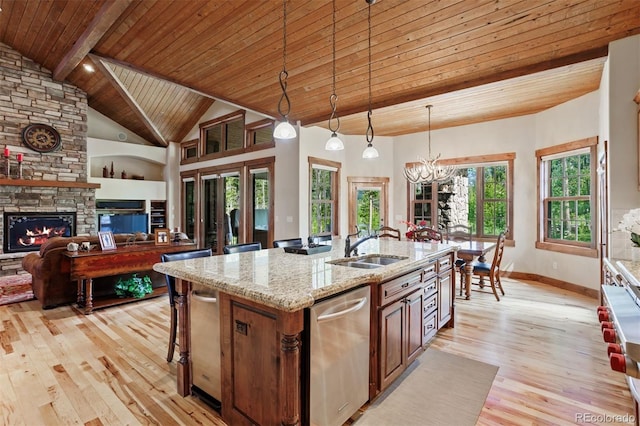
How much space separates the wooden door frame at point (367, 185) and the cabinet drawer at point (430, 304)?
3868mm

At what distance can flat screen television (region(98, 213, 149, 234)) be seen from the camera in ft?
25.4

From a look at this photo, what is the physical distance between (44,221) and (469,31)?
8209 mm

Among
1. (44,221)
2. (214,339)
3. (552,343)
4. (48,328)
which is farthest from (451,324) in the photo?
(44,221)

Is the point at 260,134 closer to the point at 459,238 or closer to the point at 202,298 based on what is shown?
the point at 459,238

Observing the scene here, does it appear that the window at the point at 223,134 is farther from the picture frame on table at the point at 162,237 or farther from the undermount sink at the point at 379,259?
the undermount sink at the point at 379,259

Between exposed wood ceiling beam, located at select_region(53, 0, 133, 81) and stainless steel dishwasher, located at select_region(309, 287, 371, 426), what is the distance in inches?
167

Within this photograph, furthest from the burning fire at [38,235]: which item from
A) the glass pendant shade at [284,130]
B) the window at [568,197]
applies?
the window at [568,197]

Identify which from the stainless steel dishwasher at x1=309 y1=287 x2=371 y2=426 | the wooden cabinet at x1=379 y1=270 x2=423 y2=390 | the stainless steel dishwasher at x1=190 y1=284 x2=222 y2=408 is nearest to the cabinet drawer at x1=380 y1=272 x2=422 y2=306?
the wooden cabinet at x1=379 y1=270 x2=423 y2=390

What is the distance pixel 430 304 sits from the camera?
2.91 meters

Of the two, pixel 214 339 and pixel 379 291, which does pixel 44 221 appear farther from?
pixel 379 291

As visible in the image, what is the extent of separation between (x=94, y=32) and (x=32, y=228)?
4.37 meters

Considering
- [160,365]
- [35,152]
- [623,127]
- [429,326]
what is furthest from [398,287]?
[35,152]

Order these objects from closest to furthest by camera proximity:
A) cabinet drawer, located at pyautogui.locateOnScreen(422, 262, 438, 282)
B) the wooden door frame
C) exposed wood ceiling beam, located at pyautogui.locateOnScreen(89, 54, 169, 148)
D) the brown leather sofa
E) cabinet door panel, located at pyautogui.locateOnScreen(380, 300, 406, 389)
→ cabinet door panel, located at pyautogui.locateOnScreen(380, 300, 406, 389)
cabinet drawer, located at pyautogui.locateOnScreen(422, 262, 438, 282)
the brown leather sofa
exposed wood ceiling beam, located at pyautogui.locateOnScreen(89, 54, 169, 148)
the wooden door frame

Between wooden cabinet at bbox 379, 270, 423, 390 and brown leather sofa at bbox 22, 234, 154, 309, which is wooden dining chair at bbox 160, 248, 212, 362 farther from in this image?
brown leather sofa at bbox 22, 234, 154, 309
